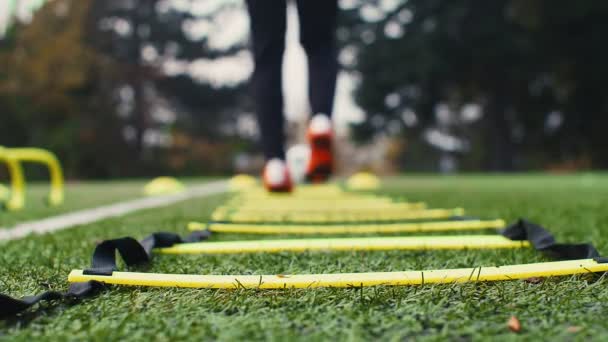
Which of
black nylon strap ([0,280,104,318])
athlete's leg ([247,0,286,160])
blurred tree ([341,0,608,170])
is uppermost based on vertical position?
blurred tree ([341,0,608,170])

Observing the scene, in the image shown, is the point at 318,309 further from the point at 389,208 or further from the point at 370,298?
the point at 389,208

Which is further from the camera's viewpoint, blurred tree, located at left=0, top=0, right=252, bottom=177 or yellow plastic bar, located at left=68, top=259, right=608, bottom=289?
blurred tree, located at left=0, top=0, right=252, bottom=177

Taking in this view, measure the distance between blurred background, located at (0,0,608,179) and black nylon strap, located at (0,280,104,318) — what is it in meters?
14.3

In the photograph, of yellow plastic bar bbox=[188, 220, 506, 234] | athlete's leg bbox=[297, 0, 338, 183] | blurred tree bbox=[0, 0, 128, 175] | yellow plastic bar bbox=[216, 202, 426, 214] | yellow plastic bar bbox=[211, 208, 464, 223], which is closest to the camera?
yellow plastic bar bbox=[188, 220, 506, 234]

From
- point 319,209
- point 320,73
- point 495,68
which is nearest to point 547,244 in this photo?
point 319,209

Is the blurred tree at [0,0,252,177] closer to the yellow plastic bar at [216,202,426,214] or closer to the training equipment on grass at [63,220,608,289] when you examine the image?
the yellow plastic bar at [216,202,426,214]

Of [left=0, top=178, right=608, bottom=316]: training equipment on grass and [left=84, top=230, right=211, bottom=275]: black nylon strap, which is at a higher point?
[left=84, top=230, right=211, bottom=275]: black nylon strap

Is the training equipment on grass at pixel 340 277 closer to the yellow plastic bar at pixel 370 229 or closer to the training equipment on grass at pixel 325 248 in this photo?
the training equipment on grass at pixel 325 248

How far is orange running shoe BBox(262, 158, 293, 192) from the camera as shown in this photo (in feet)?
8.19

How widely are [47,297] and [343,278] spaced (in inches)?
18.0

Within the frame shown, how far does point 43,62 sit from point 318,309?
17.5m

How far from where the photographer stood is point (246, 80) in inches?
758

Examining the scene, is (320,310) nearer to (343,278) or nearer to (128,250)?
(343,278)

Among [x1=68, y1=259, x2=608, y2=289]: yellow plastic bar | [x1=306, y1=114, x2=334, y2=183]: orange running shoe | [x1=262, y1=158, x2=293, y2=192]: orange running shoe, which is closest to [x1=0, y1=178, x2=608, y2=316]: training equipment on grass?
[x1=68, y1=259, x2=608, y2=289]: yellow plastic bar
